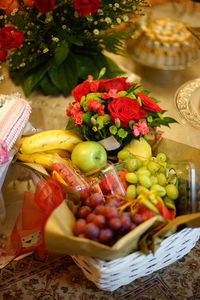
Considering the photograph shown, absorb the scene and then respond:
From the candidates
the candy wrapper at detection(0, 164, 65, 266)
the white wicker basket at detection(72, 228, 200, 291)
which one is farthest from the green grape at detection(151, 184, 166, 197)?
the candy wrapper at detection(0, 164, 65, 266)

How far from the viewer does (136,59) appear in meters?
1.49

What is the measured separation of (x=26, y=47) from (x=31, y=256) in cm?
75

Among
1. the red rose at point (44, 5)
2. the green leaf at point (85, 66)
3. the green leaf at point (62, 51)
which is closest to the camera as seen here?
the red rose at point (44, 5)

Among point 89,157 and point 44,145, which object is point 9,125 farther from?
point 89,157

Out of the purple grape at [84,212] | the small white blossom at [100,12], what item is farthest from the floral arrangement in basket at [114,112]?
the small white blossom at [100,12]

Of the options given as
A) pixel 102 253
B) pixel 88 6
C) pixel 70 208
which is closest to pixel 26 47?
pixel 88 6

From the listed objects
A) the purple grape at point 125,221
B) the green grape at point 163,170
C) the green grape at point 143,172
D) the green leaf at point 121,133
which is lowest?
the green grape at point 163,170

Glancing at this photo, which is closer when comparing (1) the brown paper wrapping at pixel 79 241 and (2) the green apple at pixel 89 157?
(1) the brown paper wrapping at pixel 79 241

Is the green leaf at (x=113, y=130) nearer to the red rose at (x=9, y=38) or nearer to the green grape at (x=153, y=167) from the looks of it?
the green grape at (x=153, y=167)

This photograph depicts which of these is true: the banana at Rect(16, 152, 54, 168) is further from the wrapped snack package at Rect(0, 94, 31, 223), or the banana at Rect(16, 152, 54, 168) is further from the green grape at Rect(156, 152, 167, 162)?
the green grape at Rect(156, 152, 167, 162)

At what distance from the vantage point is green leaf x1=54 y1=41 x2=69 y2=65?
45.6 inches

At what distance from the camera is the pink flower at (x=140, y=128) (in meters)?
0.87

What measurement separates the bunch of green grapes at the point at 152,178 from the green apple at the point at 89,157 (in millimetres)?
68

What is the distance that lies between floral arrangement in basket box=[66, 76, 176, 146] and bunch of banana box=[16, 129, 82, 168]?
4cm
